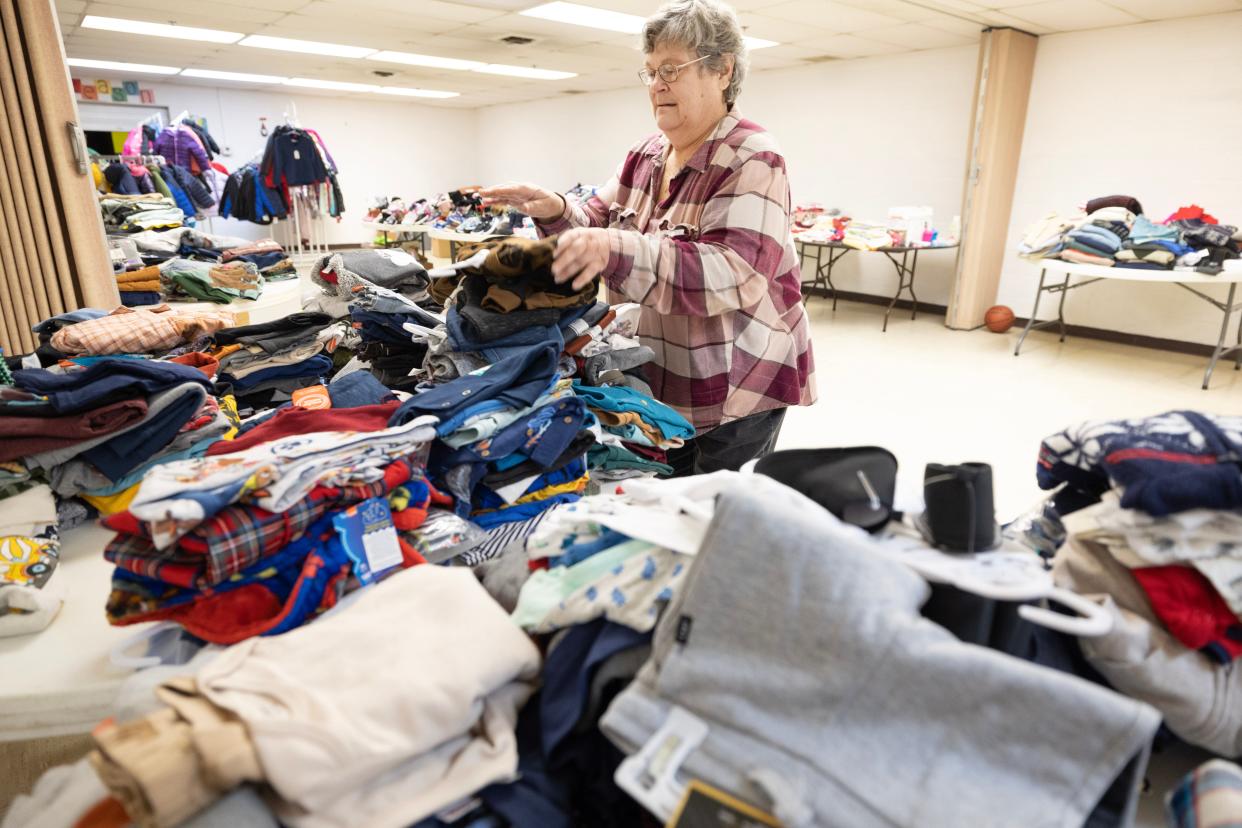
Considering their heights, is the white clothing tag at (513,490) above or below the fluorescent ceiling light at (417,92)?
below

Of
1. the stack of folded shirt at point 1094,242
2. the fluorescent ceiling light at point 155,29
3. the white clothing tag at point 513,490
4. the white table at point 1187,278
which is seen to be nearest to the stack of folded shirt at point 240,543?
the white clothing tag at point 513,490

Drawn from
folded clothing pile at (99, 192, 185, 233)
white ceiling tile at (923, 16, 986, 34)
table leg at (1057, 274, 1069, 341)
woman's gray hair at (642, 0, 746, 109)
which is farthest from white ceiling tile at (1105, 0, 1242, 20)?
folded clothing pile at (99, 192, 185, 233)

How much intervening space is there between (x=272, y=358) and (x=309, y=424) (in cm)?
71

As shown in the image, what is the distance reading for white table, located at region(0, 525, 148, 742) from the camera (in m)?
0.89

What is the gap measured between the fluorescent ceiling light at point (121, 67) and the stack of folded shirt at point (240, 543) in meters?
10.7

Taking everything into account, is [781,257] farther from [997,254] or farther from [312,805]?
[997,254]

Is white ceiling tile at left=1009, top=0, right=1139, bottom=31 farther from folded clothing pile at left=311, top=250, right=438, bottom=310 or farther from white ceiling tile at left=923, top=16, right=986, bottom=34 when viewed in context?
folded clothing pile at left=311, top=250, right=438, bottom=310

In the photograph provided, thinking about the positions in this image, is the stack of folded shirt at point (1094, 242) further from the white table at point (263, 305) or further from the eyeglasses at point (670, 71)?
the white table at point (263, 305)

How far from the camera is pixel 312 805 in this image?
2.05 ft

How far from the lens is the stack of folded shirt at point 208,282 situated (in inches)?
104

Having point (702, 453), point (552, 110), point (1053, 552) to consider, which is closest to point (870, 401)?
point (702, 453)

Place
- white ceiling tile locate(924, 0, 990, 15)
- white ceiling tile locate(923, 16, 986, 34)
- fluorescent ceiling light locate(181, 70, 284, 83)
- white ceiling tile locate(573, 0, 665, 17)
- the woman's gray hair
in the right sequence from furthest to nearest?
1. fluorescent ceiling light locate(181, 70, 284, 83)
2. white ceiling tile locate(923, 16, 986, 34)
3. white ceiling tile locate(573, 0, 665, 17)
4. white ceiling tile locate(924, 0, 990, 15)
5. the woman's gray hair

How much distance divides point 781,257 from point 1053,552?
79 cm

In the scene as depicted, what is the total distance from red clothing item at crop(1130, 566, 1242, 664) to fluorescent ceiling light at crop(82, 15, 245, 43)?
8551 millimetres
